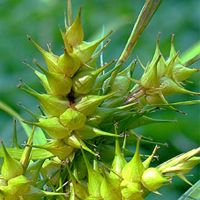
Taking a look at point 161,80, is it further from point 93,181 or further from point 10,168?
point 10,168

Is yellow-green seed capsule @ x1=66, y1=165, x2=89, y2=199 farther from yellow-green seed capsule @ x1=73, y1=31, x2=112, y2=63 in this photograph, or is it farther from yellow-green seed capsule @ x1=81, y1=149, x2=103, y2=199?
yellow-green seed capsule @ x1=73, y1=31, x2=112, y2=63

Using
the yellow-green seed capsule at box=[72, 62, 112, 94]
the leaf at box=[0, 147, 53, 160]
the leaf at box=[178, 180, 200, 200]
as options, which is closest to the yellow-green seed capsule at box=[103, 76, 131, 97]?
the yellow-green seed capsule at box=[72, 62, 112, 94]

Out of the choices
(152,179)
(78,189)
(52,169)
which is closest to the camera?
(152,179)

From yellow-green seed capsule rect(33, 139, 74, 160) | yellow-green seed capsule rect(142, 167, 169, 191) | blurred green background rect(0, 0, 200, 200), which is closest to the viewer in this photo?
yellow-green seed capsule rect(142, 167, 169, 191)

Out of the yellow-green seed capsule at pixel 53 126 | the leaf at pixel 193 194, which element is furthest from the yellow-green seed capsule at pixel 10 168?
the leaf at pixel 193 194

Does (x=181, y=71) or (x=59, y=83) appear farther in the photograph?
(x=181, y=71)

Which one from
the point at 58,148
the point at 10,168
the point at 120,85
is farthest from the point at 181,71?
the point at 10,168

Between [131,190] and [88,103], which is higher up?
[88,103]

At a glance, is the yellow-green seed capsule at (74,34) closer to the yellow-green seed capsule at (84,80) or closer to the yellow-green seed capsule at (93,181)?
the yellow-green seed capsule at (84,80)
